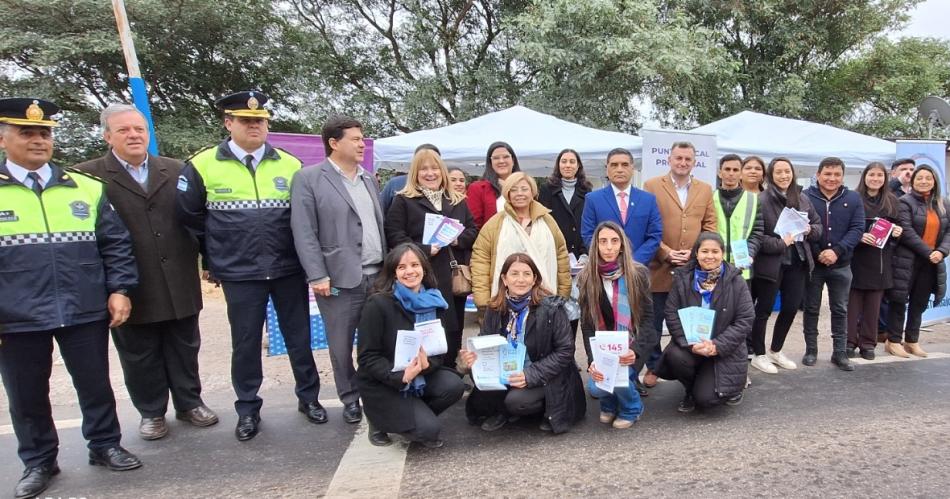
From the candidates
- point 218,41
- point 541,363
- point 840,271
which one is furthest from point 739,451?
point 218,41

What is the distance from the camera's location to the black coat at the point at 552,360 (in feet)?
11.1

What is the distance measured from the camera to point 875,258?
189 inches

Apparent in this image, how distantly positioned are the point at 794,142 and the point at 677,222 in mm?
5049

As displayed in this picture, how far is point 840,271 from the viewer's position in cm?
467

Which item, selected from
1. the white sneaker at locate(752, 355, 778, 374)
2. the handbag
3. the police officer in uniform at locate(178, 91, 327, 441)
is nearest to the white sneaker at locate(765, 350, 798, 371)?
the white sneaker at locate(752, 355, 778, 374)

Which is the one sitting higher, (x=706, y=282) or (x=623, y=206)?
(x=623, y=206)

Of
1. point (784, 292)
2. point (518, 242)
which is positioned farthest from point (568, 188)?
point (784, 292)

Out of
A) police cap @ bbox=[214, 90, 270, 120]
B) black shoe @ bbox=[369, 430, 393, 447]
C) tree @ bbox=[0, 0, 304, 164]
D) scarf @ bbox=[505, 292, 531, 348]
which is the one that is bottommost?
black shoe @ bbox=[369, 430, 393, 447]

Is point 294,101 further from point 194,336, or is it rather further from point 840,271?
point 840,271

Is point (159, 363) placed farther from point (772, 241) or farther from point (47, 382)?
point (772, 241)

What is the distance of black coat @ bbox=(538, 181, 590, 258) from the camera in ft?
15.4

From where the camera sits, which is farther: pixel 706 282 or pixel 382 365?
pixel 706 282

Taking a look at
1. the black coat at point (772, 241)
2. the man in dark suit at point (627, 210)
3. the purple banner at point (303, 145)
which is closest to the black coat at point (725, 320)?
the man in dark suit at point (627, 210)

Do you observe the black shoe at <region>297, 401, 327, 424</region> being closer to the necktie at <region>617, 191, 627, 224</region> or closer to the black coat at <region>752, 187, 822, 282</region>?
the necktie at <region>617, 191, 627, 224</region>
